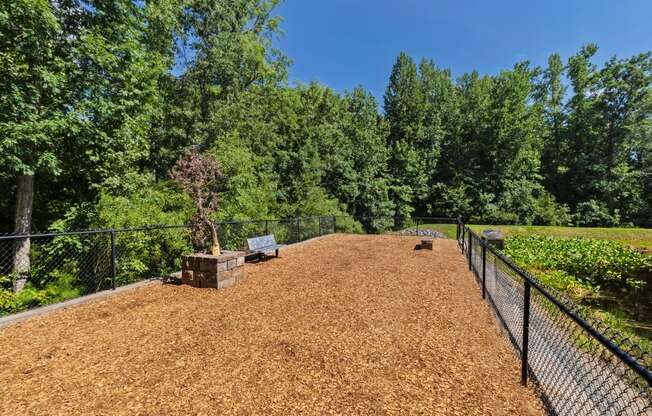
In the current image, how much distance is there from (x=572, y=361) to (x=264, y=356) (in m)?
3.03

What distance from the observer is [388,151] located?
1146 inches

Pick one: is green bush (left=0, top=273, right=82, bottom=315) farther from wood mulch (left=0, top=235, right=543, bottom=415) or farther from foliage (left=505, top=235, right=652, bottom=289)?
foliage (left=505, top=235, right=652, bottom=289)

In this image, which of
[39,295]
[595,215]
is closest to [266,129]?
[39,295]

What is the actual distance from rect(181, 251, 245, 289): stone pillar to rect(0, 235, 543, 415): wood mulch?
0.25m

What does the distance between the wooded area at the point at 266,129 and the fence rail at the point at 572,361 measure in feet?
30.1

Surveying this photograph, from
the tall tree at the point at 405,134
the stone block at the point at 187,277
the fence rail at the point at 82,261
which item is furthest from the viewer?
the tall tree at the point at 405,134

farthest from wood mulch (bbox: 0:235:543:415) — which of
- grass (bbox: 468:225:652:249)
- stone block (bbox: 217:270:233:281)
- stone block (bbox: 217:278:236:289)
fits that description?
grass (bbox: 468:225:652:249)

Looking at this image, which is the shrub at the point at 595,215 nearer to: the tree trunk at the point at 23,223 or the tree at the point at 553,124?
the tree at the point at 553,124

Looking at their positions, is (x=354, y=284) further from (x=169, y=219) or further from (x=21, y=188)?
(x=21, y=188)

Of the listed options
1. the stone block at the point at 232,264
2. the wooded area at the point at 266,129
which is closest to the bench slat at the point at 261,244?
the stone block at the point at 232,264

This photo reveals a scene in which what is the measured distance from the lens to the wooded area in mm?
8461

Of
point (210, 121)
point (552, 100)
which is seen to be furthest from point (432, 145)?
point (210, 121)

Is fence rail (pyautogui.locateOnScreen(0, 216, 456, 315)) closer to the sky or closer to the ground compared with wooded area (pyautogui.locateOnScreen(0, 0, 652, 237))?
closer to the ground

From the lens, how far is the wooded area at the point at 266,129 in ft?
27.8
